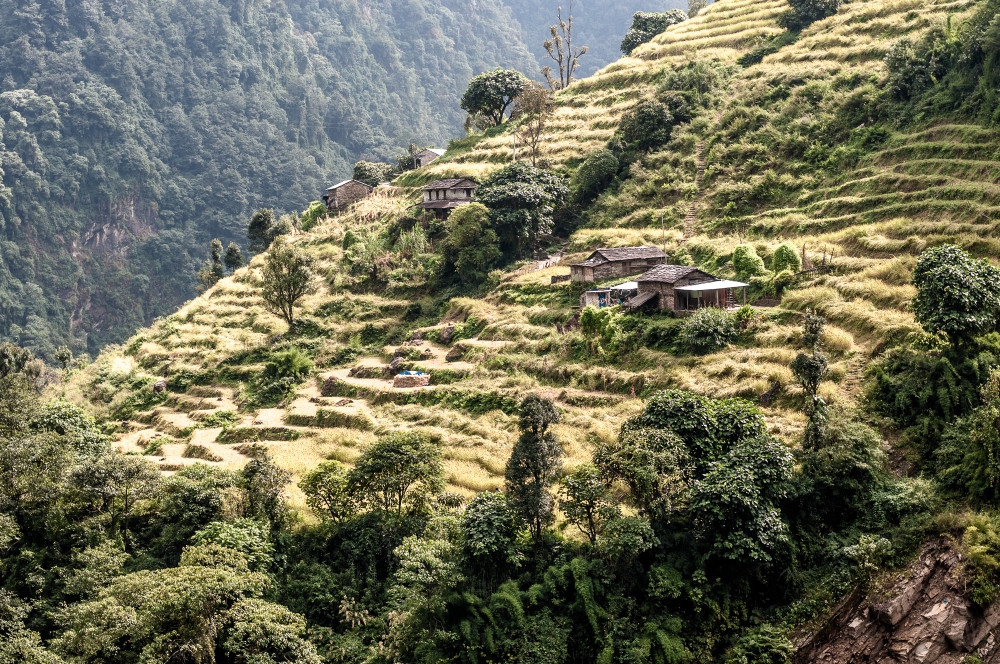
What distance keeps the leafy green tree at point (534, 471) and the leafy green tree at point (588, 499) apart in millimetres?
515

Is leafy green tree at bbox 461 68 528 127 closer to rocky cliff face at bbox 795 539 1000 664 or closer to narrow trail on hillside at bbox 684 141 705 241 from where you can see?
narrow trail on hillside at bbox 684 141 705 241

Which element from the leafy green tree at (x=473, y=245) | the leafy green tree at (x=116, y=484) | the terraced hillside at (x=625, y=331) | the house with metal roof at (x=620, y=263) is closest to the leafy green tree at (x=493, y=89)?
the terraced hillside at (x=625, y=331)

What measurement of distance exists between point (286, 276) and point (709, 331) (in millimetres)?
27066

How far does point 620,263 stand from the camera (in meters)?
41.4

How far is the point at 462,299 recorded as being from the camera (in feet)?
151

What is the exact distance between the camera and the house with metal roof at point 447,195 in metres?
56.9

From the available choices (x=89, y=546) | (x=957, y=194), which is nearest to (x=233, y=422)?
(x=89, y=546)

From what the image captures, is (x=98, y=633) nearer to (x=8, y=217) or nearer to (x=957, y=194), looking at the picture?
(x=957, y=194)

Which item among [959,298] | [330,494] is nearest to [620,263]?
[959,298]

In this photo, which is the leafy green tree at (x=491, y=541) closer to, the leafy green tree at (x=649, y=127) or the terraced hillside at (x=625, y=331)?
the terraced hillside at (x=625, y=331)

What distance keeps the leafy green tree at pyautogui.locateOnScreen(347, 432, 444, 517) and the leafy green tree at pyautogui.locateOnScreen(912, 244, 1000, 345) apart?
15.3m

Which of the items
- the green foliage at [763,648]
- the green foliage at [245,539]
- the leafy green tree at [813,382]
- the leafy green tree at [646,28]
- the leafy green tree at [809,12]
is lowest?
the green foliage at [763,648]

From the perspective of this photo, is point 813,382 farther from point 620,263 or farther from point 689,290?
point 620,263

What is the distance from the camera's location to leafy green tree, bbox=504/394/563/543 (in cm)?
2209
